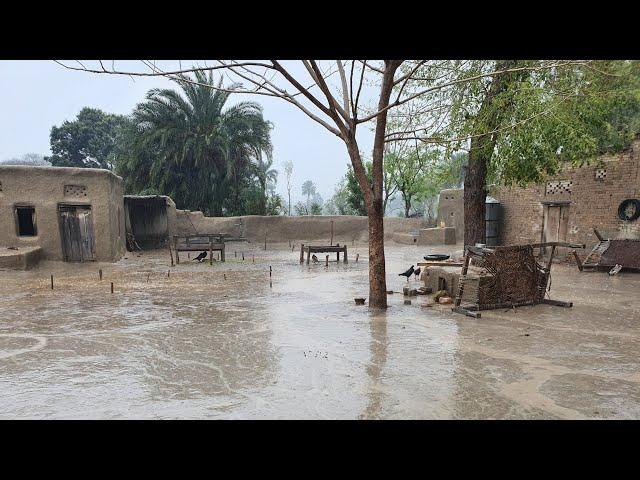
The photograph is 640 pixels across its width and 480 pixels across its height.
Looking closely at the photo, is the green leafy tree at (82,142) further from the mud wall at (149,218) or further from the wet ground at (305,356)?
the wet ground at (305,356)

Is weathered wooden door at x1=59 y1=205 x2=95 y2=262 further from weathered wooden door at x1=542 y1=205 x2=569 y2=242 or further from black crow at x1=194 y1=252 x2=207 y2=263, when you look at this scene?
weathered wooden door at x1=542 y1=205 x2=569 y2=242

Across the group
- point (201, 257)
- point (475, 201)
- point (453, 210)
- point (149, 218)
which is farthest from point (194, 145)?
point (475, 201)

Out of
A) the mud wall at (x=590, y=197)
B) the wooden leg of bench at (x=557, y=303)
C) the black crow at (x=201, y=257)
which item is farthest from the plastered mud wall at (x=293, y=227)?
the wooden leg of bench at (x=557, y=303)

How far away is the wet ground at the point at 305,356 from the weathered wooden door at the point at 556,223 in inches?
233

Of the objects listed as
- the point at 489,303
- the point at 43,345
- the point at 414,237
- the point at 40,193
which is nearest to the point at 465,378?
the point at 489,303

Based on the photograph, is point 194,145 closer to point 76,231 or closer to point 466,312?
point 76,231

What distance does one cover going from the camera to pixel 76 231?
15.1m

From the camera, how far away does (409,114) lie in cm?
1259

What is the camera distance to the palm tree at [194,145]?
85.6 feet

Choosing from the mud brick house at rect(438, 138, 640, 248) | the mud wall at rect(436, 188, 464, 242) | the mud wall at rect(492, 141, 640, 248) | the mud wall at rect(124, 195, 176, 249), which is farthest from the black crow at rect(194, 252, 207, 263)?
the mud wall at rect(436, 188, 464, 242)

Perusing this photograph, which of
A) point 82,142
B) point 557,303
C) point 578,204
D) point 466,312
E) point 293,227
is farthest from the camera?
point 82,142

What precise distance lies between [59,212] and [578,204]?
18516 mm
